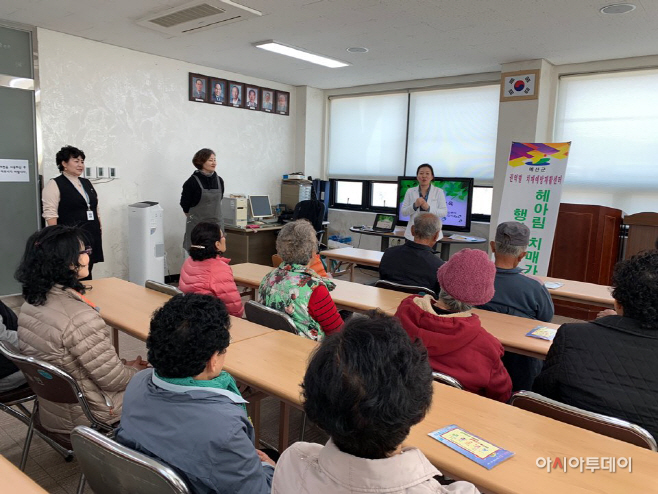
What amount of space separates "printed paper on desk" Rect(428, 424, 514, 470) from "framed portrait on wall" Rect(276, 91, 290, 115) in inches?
261

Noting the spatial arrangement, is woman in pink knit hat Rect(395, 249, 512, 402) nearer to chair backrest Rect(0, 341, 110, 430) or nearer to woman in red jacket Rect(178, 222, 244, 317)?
chair backrest Rect(0, 341, 110, 430)

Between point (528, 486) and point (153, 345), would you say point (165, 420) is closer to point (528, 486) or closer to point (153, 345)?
point (153, 345)

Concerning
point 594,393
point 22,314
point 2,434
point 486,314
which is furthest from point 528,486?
point 2,434

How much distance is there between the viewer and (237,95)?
22.3 ft

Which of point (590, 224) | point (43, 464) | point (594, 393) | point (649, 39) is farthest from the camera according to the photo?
point (590, 224)

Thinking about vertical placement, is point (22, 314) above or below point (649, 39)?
below

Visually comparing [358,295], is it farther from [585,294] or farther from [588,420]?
[588,420]

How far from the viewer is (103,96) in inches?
209

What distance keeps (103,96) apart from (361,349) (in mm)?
5479

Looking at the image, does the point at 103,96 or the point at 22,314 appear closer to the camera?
the point at 22,314

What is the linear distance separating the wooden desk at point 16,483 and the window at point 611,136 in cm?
606

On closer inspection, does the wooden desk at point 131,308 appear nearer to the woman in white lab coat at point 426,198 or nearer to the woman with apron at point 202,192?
the woman with apron at point 202,192

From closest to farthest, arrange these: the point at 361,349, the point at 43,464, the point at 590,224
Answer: the point at 361,349
the point at 43,464
the point at 590,224

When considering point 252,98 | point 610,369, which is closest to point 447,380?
point 610,369
